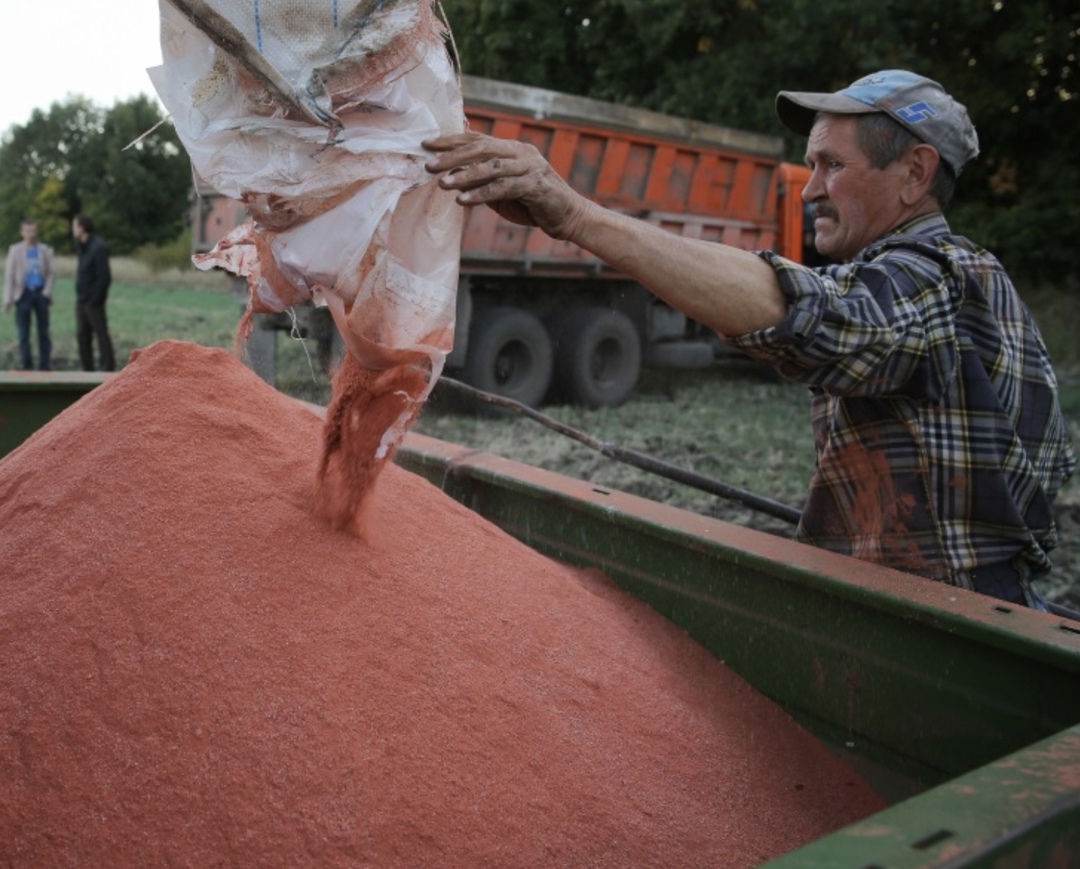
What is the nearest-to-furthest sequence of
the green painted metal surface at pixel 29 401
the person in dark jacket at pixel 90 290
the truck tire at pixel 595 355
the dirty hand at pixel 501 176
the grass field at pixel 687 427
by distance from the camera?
1. the dirty hand at pixel 501 176
2. the green painted metal surface at pixel 29 401
3. the grass field at pixel 687 427
4. the truck tire at pixel 595 355
5. the person in dark jacket at pixel 90 290

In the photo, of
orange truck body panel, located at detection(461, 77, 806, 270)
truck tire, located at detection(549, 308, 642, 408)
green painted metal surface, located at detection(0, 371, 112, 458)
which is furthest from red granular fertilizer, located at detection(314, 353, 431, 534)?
truck tire, located at detection(549, 308, 642, 408)

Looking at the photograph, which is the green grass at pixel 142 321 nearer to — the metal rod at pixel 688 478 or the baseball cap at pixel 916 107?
the metal rod at pixel 688 478

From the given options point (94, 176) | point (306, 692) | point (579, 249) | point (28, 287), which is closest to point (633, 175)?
point (579, 249)

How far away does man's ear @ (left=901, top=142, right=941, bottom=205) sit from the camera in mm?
1990

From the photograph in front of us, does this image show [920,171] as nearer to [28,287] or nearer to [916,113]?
[916,113]

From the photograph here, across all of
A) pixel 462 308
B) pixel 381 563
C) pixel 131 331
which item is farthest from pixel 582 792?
pixel 131 331

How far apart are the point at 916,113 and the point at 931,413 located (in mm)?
543

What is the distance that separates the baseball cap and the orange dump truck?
6239mm

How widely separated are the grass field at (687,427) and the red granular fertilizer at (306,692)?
1.73 ft

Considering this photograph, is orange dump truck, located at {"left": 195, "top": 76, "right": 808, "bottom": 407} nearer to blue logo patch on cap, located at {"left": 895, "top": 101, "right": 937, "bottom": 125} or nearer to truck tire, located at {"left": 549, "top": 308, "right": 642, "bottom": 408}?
truck tire, located at {"left": 549, "top": 308, "right": 642, "bottom": 408}

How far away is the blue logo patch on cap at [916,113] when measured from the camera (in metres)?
1.96

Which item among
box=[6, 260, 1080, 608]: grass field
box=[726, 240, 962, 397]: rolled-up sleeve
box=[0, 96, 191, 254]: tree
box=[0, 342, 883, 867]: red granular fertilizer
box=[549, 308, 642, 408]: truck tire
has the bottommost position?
box=[6, 260, 1080, 608]: grass field

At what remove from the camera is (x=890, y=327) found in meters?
1.67

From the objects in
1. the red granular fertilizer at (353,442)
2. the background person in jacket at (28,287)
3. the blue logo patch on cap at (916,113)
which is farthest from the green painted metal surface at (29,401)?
the background person in jacket at (28,287)
